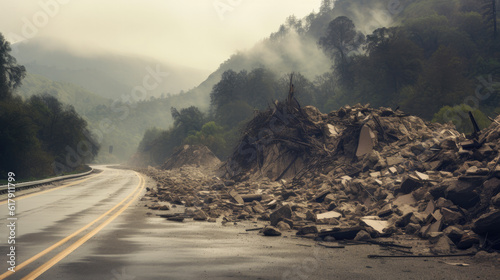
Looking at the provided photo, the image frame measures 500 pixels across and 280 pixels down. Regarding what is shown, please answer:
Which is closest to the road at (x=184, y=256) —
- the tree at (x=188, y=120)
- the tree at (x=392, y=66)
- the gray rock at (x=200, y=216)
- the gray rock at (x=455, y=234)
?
the gray rock at (x=455, y=234)

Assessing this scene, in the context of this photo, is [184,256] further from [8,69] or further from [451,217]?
[8,69]

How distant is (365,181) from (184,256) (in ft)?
31.3

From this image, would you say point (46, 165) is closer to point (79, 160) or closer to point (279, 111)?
point (79, 160)

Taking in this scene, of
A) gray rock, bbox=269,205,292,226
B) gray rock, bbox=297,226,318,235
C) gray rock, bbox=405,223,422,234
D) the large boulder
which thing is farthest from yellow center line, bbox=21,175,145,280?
the large boulder

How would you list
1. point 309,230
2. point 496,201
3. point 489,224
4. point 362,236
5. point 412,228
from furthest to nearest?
point 309,230 → point 412,228 → point 362,236 → point 496,201 → point 489,224

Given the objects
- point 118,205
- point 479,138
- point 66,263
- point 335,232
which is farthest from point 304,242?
point 118,205

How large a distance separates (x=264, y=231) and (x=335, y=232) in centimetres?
186

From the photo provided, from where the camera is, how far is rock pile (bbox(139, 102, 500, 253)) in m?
10.4

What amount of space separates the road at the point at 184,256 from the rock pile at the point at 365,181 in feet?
4.53

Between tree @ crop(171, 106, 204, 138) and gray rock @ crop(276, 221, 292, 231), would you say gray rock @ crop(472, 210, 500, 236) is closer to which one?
gray rock @ crop(276, 221, 292, 231)

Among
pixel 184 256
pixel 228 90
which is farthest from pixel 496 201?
pixel 228 90

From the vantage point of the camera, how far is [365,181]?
626 inches

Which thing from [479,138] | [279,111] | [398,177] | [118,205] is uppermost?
[279,111]

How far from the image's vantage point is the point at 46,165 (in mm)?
49844
